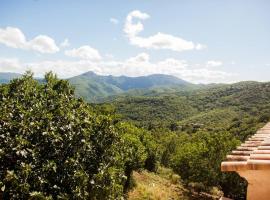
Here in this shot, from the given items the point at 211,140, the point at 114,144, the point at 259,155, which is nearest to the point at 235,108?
the point at 211,140

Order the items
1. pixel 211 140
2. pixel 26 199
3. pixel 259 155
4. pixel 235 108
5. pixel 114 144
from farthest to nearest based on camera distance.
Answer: pixel 235 108 < pixel 211 140 < pixel 114 144 < pixel 26 199 < pixel 259 155

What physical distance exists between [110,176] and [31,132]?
4588mm

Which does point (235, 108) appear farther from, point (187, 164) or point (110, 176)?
point (110, 176)

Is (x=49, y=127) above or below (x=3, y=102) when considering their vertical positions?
below

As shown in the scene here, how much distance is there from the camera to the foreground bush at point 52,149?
49.9 feet

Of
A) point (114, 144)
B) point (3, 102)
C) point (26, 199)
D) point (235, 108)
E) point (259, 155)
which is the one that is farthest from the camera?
point (235, 108)

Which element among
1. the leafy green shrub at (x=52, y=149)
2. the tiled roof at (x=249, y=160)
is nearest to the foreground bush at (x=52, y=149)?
the leafy green shrub at (x=52, y=149)

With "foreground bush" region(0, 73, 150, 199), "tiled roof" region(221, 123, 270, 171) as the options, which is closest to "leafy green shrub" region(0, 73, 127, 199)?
"foreground bush" region(0, 73, 150, 199)

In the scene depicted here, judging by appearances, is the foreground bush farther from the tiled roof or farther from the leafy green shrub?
the tiled roof

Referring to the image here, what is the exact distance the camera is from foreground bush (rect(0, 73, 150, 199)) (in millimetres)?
15219

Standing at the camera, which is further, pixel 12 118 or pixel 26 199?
pixel 12 118

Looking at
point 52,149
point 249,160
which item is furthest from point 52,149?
point 249,160

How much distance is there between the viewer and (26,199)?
569 inches

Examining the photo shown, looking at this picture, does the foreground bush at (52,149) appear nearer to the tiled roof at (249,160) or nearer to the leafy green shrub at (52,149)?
the leafy green shrub at (52,149)
